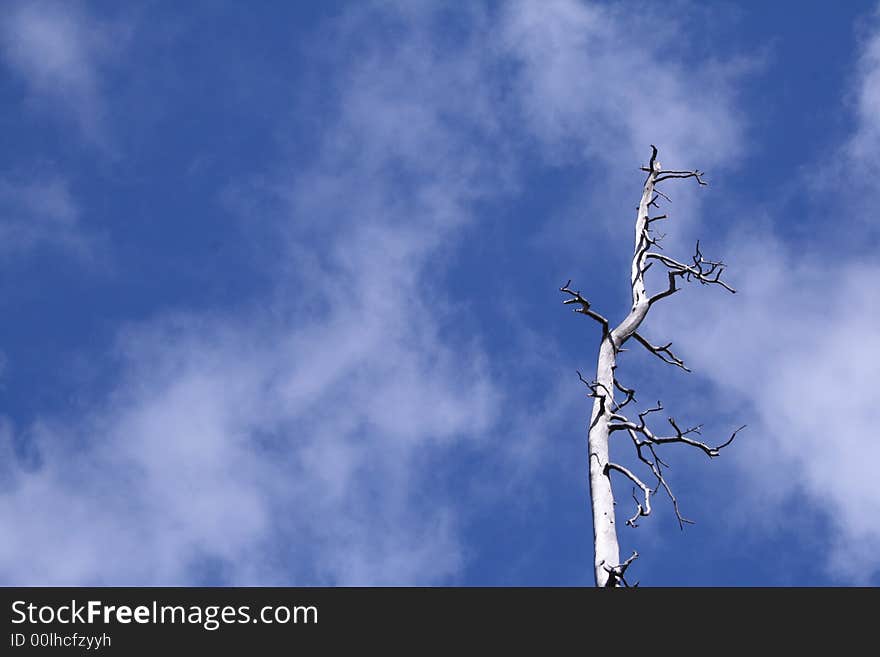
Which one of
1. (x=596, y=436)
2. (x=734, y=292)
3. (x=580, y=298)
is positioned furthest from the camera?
(x=734, y=292)

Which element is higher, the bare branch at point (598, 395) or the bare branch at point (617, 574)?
the bare branch at point (598, 395)

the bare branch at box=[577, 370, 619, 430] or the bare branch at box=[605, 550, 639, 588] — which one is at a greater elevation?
the bare branch at box=[577, 370, 619, 430]
